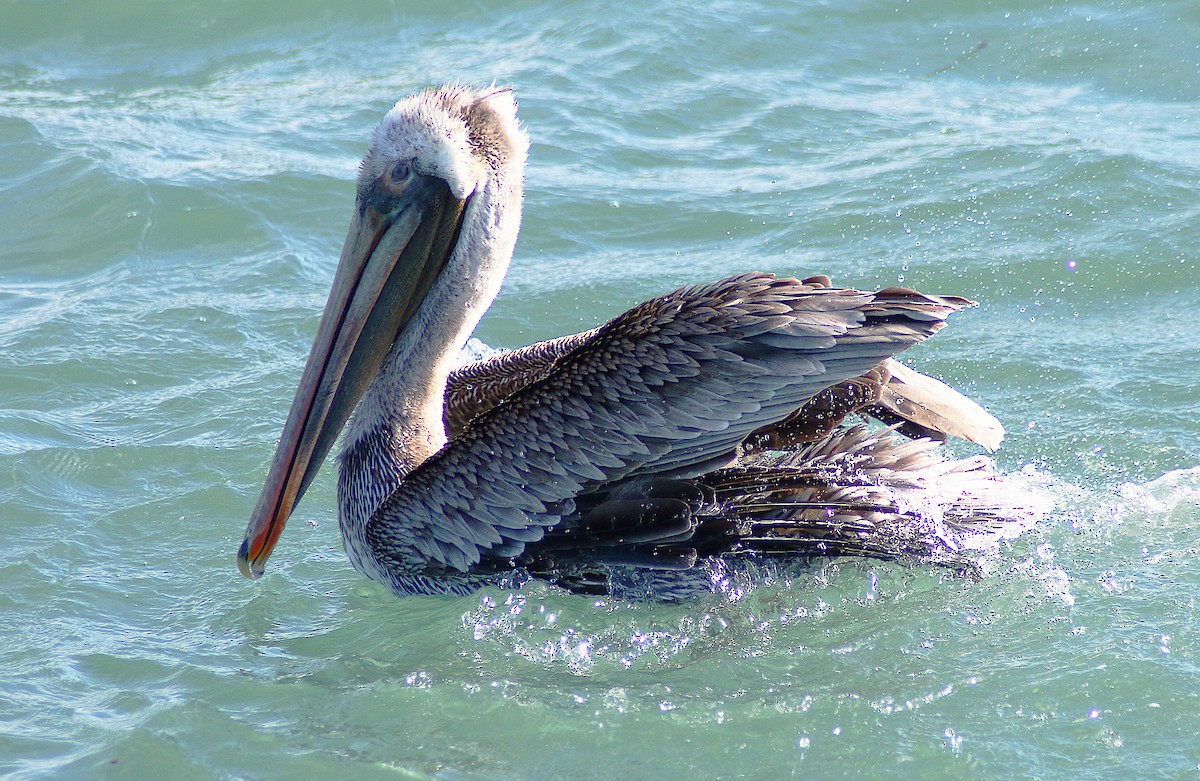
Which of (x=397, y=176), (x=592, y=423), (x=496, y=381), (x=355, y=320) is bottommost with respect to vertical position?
(x=592, y=423)

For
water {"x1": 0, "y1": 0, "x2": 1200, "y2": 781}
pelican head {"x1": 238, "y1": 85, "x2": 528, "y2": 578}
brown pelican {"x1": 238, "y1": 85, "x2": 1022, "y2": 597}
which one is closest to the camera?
water {"x1": 0, "y1": 0, "x2": 1200, "y2": 781}

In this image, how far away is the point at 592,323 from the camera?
279 inches

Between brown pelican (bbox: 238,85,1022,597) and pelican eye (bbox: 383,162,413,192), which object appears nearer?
brown pelican (bbox: 238,85,1022,597)

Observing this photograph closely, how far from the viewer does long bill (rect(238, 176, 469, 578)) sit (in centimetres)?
479

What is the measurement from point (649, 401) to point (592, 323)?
8.87 feet

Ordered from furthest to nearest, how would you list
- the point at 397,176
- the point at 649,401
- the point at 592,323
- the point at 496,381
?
the point at 592,323
the point at 496,381
the point at 397,176
the point at 649,401

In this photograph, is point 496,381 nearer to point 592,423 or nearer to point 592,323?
point 592,423

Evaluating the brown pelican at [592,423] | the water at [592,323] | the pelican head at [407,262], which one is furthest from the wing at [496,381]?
the water at [592,323]

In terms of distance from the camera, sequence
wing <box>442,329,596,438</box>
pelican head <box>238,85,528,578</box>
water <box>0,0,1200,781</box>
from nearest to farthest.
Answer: water <box>0,0,1200,781</box> → pelican head <box>238,85,528,578</box> → wing <box>442,329,596,438</box>

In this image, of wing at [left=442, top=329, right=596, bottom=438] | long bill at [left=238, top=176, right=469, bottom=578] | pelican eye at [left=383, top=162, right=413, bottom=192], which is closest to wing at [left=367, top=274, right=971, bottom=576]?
long bill at [left=238, top=176, right=469, bottom=578]

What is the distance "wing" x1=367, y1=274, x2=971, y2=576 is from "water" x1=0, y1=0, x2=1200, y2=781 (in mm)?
448

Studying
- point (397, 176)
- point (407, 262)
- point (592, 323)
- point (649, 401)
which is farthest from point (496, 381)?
point (592, 323)

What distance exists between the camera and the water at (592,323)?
13.8 ft

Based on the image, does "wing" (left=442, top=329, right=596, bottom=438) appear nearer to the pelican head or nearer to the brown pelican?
the brown pelican
